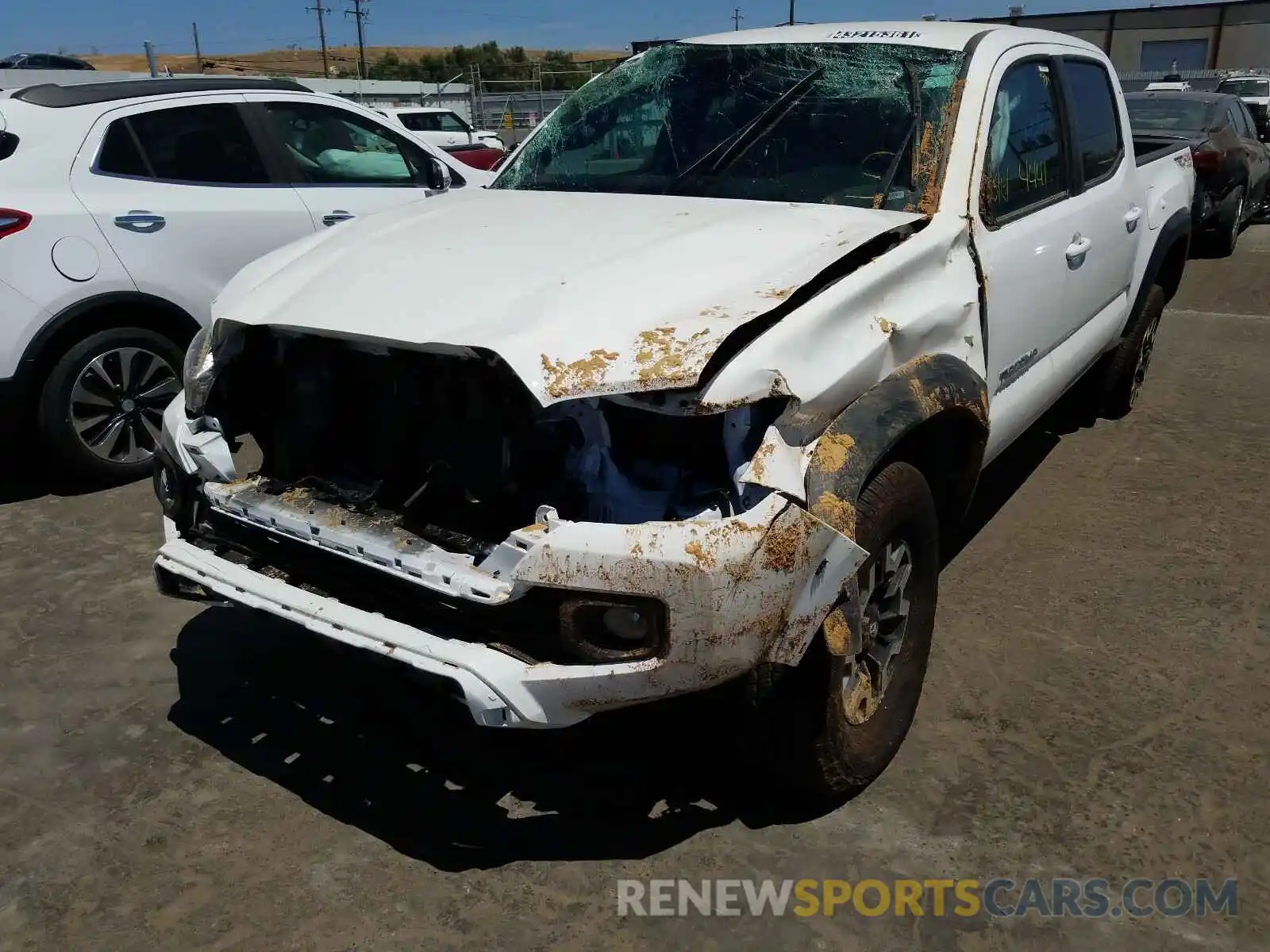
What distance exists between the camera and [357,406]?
287cm

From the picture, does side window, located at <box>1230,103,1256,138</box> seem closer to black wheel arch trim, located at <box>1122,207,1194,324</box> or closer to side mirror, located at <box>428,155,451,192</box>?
black wheel arch trim, located at <box>1122,207,1194,324</box>

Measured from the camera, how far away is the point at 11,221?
177 inches

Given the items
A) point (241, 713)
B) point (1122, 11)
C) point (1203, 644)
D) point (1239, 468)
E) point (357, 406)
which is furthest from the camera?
point (1122, 11)

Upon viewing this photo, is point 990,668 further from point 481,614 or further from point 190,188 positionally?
point 190,188

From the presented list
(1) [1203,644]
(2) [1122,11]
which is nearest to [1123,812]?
Answer: (1) [1203,644]

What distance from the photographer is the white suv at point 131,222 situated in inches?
182

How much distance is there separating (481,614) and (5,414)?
11.0ft

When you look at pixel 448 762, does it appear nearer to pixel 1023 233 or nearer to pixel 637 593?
pixel 637 593

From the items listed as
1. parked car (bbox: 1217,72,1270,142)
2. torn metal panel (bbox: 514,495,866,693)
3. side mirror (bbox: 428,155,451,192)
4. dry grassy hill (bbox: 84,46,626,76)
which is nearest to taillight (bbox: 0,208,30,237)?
side mirror (bbox: 428,155,451,192)

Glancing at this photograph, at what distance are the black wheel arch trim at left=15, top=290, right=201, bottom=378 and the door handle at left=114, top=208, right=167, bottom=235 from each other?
29 cm

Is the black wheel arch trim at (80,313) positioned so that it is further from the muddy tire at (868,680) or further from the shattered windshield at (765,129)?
the muddy tire at (868,680)

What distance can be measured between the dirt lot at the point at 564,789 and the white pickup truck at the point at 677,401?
0.31 metres

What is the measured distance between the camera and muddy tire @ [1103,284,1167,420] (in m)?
5.42

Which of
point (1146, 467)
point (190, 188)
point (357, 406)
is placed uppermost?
point (190, 188)
